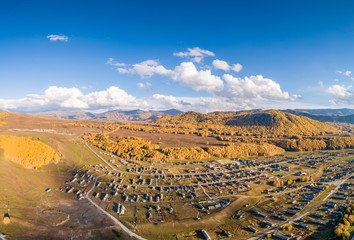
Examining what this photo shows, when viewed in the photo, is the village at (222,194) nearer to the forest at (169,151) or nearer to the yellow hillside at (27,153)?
the forest at (169,151)

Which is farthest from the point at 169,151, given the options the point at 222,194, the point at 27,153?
the point at 27,153

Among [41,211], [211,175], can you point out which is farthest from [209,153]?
[41,211]

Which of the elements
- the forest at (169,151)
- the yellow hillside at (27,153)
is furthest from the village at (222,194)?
the yellow hillside at (27,153)

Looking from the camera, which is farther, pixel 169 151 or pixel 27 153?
pixel 169 151

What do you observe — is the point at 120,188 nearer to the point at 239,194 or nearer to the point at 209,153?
the point at 239,194

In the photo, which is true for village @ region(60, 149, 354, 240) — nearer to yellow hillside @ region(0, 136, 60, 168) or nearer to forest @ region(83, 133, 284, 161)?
forest @ region(83, 133, 284, 161)

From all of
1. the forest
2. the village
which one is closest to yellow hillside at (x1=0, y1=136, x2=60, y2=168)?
the village

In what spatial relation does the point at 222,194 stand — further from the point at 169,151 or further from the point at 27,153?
the point at 27,153
